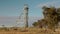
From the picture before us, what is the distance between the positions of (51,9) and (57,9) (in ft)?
5.39

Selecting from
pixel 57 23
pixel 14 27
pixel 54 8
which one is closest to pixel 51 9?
pixel 54 8

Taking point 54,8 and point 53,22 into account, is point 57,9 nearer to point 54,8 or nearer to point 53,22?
point 54,8

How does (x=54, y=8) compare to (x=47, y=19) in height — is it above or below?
above

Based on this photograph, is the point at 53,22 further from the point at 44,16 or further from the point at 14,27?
the point at 14,27

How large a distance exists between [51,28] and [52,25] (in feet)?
3.63

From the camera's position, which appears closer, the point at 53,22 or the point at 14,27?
the point at 53,22

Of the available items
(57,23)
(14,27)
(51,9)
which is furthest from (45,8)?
(14,27)

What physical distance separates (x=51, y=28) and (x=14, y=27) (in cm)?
1501

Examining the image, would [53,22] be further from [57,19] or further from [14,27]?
[14,27]

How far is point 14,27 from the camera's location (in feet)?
169

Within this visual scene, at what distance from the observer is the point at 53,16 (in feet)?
128

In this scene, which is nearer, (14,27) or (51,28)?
(51,28)

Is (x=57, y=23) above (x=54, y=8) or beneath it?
beneath

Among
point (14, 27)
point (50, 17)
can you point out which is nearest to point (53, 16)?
point (50, 17)
